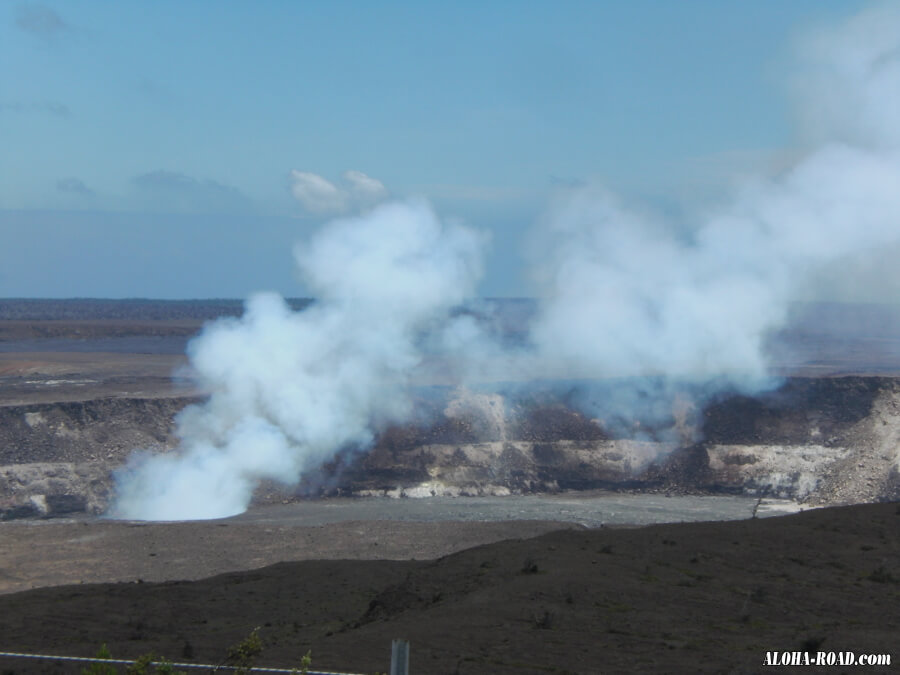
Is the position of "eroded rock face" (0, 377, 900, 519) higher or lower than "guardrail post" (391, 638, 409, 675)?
higher

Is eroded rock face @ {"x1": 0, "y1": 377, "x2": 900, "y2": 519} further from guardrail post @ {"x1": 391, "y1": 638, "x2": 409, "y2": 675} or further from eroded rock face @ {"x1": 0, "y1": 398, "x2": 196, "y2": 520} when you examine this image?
guardrail post @ {"x1": 391, "y1": 638, "x2": 409, "y2": 675}

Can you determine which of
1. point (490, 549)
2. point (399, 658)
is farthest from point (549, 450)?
point (399, 658)

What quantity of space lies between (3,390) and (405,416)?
27294 mm

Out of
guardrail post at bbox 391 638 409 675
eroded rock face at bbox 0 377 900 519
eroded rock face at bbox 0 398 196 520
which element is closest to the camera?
guardrail post at bbox 391 638 409 675

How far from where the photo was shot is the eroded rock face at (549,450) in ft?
148

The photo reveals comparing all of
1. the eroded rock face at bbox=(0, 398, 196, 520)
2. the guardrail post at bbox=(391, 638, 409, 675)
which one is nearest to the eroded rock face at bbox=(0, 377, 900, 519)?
the eroded rock face at bbox=(0, 398, 196, 520)

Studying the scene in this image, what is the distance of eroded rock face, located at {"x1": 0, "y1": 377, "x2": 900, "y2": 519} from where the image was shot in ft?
148

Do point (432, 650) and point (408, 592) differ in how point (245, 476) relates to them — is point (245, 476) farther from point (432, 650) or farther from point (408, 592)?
point (432, 650)

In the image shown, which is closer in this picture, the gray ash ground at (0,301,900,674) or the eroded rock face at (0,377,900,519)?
the gray ash ground at (0,301,900,674)

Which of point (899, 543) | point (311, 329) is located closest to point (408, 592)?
point (899, 543)

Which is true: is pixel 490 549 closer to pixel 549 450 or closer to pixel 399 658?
pixel 399 658

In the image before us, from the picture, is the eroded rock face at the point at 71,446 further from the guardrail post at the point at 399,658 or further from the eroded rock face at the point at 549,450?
the guardrail post at the point at 399,658

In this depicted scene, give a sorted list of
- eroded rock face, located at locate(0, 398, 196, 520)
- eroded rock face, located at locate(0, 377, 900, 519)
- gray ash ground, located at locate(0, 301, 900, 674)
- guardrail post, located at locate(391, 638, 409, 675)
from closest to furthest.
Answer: guardrail post, located at locate(391, 638, 409, 675) → gray ash ground, located at locate(0, 301, 900, 674) → eroded rock face, located at locate(0, 398, 196, 520) → eroded rock face, located at locate(0, 377, 900, 519)

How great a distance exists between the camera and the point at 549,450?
5050 cm
